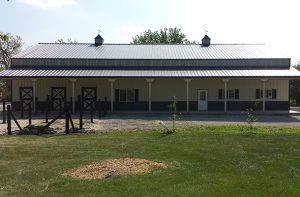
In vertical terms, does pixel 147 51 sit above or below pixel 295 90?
above

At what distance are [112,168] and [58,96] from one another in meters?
26.1

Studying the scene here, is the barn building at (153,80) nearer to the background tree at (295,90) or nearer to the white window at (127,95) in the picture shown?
the white window at (127,95)

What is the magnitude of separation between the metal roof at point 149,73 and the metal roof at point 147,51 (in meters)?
2.00

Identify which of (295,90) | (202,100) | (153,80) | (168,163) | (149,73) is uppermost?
(149,73)

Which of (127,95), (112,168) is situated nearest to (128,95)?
(127,95)

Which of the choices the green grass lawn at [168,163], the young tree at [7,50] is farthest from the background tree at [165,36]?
the green grass lawn at [168,163]

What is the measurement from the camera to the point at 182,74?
3528 cm

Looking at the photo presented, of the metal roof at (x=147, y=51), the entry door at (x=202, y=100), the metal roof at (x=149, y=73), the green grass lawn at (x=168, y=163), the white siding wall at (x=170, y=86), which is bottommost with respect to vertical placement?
the green grass lawn at (x=168, y=163)

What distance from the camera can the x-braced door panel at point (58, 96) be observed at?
35750mm

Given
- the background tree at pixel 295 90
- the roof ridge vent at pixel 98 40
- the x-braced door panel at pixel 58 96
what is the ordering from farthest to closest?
the background tree at pixel 295 90 → the roof ridge vent at pixel 98 40 → the x-braced door panel at pixel 58 96

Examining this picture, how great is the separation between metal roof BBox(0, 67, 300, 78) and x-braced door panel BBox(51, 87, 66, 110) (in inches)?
58.4

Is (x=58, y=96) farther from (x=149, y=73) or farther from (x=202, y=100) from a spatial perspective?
(x=202, y=100)

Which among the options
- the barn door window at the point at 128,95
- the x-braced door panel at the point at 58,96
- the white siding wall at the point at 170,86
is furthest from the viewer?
the barn door window at the point at 128,95

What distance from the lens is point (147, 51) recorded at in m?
40.6
